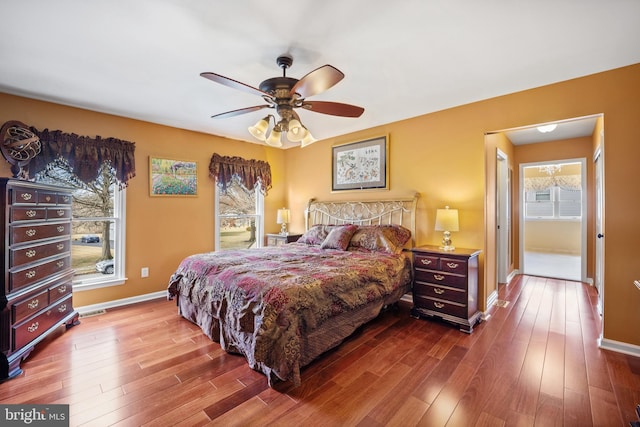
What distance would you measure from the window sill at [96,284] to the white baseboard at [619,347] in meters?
5.28

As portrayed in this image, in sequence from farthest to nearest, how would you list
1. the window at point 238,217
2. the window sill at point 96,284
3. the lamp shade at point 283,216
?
the lamp shade at point 283,216
the window at point 238,217
the window sill at point 96,284

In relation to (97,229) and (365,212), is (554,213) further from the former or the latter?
(97,229)

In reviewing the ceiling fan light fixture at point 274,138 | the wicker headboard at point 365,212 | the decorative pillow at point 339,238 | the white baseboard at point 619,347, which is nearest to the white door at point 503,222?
the wicker headboard at point 365,212

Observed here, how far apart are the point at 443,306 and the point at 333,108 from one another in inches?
91.8

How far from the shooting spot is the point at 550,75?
8.43ft

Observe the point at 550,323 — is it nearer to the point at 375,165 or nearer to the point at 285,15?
the point at 375,165

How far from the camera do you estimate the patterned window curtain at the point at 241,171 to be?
4.49 meters

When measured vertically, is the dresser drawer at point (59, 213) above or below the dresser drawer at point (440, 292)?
above

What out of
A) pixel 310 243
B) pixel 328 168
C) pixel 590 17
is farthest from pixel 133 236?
pixel 590 17

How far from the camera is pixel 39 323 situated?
2.45 m

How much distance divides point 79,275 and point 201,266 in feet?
6.55

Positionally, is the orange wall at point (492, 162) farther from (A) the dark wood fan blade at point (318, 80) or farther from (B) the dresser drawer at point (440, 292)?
(A) the dark wood fan blade at point (318, 80)

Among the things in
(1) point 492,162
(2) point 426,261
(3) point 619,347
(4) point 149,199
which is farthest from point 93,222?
(3) point 619,347

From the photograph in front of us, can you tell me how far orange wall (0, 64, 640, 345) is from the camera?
242 centimetres
